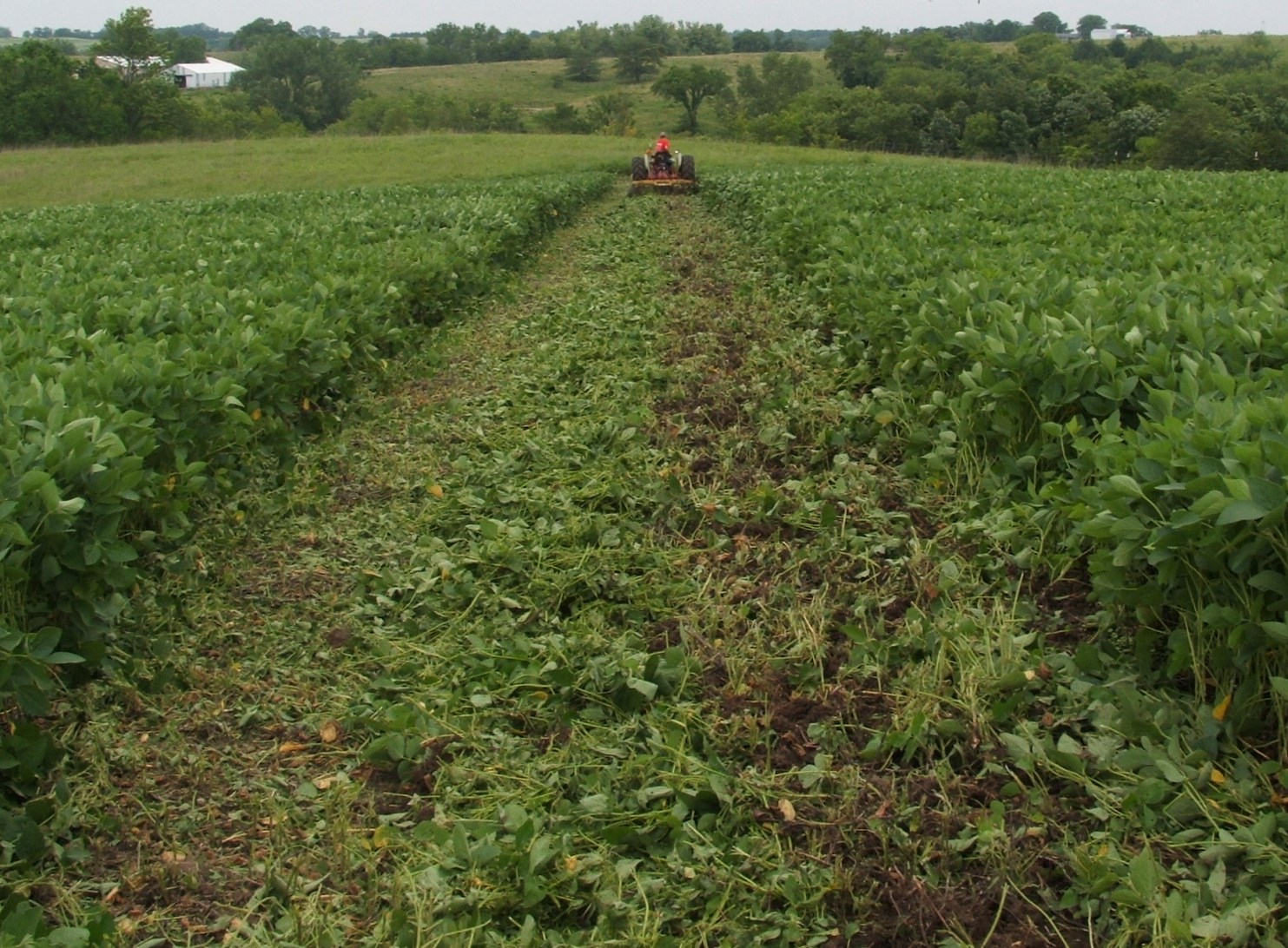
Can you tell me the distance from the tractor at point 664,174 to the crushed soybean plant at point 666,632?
18318 mm

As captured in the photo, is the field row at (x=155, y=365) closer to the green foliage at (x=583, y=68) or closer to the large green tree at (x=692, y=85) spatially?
the large green tree at (x=692, y=85)

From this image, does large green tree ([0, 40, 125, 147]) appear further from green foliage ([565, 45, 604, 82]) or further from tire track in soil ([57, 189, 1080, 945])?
green foliage ([565, 45, 604, 82])

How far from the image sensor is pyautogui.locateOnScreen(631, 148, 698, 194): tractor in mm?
25297

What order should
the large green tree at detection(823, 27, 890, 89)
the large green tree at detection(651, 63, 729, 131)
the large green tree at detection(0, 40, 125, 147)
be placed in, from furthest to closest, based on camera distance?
1. the large green tree at detection(651, 63, 729, 131)
2. the large green tree at detection(823, 27, 890, 89)
3. the large green tree at detection(0, 40, 125, 147)

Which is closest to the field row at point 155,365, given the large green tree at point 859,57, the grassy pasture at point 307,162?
the grassy pasture at point 307,162

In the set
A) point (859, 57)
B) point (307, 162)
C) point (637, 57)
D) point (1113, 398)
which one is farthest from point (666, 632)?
point (637, 57)

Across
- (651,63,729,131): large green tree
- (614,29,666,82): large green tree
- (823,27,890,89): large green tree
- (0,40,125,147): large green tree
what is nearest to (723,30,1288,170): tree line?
(823,27,890,89): large green tree

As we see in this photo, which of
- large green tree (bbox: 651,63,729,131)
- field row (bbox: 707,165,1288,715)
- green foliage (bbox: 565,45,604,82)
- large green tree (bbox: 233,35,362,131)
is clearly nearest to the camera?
field row (bbox: 707,165,1288,715)

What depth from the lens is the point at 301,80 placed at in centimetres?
8294

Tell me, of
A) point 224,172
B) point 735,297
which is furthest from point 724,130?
point 735,297

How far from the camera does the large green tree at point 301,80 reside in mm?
81375

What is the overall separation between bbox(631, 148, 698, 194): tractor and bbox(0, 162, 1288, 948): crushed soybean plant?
1832 centimetres

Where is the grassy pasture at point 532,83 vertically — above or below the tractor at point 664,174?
above

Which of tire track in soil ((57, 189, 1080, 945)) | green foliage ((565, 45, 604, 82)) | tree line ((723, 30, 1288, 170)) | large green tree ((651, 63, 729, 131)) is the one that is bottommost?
tire track in soil ((57, 189, 1080, 945))
